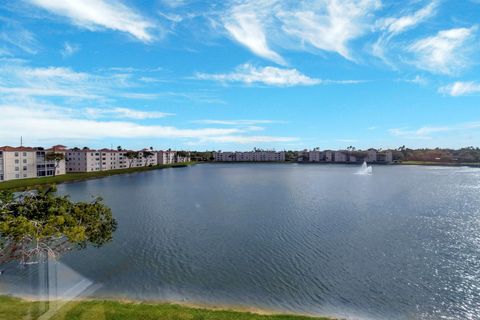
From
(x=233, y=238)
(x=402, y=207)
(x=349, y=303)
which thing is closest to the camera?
(x=349, y=303)

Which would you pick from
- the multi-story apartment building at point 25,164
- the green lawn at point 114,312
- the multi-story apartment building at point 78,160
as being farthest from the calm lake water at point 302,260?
the multi-story apartment building at point 78,160

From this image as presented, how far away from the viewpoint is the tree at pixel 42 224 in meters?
11.9

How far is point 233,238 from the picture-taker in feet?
95.1

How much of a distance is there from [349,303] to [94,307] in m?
12.8

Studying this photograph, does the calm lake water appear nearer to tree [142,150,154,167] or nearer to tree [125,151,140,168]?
tree [125,151,140,168]

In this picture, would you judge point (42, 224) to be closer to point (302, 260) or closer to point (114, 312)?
point (114, 312)

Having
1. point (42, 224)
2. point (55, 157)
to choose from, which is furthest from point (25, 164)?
point (42, 224)

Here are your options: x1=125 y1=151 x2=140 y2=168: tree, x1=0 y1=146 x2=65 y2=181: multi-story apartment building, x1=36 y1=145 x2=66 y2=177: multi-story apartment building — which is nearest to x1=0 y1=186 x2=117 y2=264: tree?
x1=0 y1=146 x2=65 y2=181: multi-story apartment building

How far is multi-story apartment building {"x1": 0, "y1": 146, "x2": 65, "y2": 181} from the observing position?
6806 centimetres

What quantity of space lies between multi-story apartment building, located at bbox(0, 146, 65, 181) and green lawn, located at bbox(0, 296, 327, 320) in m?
64.8

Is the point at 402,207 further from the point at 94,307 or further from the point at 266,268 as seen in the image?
the point at 94,307

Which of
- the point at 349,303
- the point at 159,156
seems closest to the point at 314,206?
the point at 349,303

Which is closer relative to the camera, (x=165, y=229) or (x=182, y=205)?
(x=165, y=229)

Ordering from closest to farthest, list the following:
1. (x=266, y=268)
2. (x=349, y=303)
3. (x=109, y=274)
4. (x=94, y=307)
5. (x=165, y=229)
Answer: (x=94, y=307) → (x=349, y=303) → (x=109, y=274) → (x=266, y=268) → (x=165, y=229)
